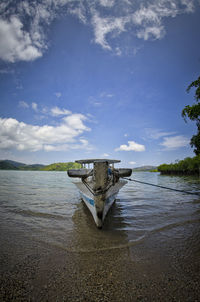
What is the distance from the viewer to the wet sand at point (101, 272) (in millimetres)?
2082

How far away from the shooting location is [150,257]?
3092 mm

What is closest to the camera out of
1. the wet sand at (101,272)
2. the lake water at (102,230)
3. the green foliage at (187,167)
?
the wet sand at (101,272)

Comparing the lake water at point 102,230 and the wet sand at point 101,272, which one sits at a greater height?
the wet sand at point 101,272

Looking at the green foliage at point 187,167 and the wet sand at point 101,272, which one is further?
the green foliage at point 187,167

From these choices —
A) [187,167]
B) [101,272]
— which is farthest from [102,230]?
[187,167]

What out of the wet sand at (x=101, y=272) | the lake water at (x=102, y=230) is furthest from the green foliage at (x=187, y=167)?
the wet sand at (x=101, y=272)

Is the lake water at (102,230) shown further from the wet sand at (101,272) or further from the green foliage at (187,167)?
the green foliage at (187,167)

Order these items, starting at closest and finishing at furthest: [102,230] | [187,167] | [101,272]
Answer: [101,272]
[102,230]
[187,167]

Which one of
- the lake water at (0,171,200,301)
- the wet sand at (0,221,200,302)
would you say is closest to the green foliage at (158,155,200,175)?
the lake water at (0,171,200,301)

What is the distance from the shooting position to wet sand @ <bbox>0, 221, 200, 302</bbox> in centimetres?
208

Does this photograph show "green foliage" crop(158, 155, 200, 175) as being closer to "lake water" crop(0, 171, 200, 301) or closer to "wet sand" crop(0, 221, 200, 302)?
"lake water" crop(0, 171, 200, 301)

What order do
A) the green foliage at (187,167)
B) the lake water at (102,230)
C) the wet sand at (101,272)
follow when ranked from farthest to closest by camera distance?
the green foliage at (187,167) → the lake water at (102,230) → the wet sand at (101,272)

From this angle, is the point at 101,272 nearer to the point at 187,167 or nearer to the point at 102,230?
the point at 102,230

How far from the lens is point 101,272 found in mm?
2582
